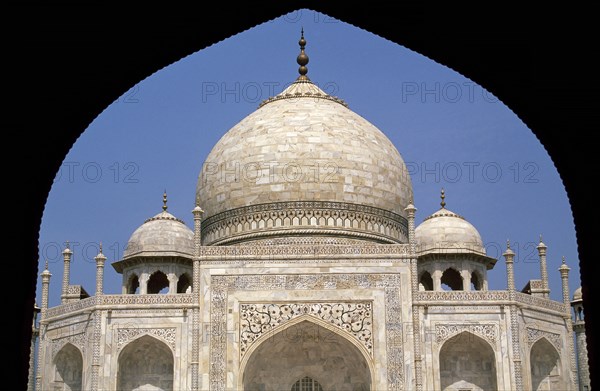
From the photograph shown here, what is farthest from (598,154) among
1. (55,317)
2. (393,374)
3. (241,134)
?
(241,134)

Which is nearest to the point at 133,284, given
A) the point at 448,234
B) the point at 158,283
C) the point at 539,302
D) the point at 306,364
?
the point at 158,283

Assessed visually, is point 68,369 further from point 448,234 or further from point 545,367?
point 545,367

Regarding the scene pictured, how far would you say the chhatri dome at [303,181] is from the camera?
2508 cm

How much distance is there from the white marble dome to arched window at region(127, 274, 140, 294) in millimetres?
2087

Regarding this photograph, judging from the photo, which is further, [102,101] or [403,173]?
[403,173]

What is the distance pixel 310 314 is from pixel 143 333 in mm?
3416

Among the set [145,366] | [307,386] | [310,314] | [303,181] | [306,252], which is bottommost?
[307,386]

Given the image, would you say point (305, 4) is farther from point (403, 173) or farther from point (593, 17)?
point (403, 173)

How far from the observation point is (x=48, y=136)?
5.29 meters

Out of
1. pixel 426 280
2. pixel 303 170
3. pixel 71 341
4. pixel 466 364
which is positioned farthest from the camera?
pixel 426 280

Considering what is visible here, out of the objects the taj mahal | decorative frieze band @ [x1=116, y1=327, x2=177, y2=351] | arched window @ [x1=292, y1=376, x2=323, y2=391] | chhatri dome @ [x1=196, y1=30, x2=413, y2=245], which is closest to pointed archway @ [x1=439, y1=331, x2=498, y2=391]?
the taj mahal

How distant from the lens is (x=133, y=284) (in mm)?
26562

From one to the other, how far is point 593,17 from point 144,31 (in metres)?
2.21

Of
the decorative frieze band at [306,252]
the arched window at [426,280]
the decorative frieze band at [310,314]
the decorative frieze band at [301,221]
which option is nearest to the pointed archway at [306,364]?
the decorative frieze band at [310,314]
